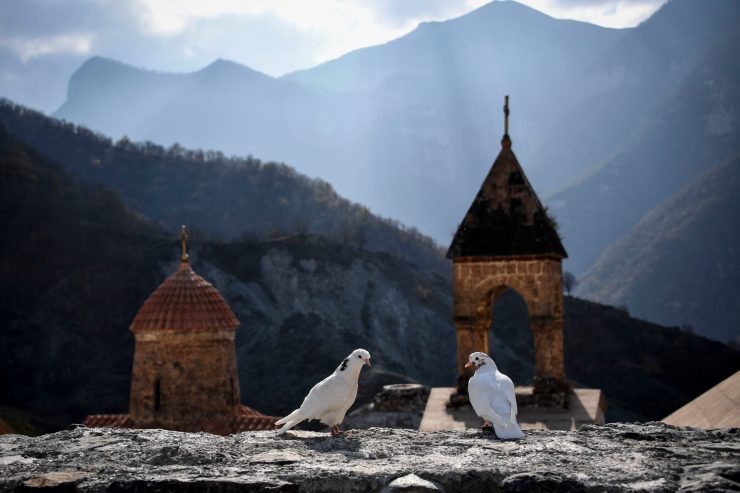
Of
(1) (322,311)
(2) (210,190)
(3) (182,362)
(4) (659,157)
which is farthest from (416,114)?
(3) (182,362)

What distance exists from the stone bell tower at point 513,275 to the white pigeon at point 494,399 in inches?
251

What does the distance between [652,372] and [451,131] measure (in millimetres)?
83621

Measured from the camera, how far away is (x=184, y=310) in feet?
53.6

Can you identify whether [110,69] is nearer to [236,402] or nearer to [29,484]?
[236,402]

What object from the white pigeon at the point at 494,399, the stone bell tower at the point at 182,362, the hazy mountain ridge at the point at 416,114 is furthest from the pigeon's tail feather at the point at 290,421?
the hazy mountain ridge at the point at 416,114

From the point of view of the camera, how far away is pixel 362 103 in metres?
141

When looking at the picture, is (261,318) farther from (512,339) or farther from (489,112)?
(489,112)

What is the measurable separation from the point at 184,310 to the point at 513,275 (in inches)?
294

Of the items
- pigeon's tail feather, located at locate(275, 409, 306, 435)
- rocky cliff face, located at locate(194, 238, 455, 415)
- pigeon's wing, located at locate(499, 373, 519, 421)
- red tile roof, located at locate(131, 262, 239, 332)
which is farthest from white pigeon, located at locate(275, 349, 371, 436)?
rocky cliff face, located at locate(194, 238, 455, 415)

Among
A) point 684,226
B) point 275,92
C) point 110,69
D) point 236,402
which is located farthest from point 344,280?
point 110,69

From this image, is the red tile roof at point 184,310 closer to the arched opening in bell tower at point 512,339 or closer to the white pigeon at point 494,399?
the white pigeon at point 494,399

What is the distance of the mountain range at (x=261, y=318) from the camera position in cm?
3741

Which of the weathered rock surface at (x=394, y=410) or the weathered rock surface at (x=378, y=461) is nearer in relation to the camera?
the weathered rock surface at (x=378, y=461)

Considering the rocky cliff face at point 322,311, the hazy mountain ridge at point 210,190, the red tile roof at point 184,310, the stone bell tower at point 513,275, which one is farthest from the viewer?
the hazy mountain ridge at point 210,190
